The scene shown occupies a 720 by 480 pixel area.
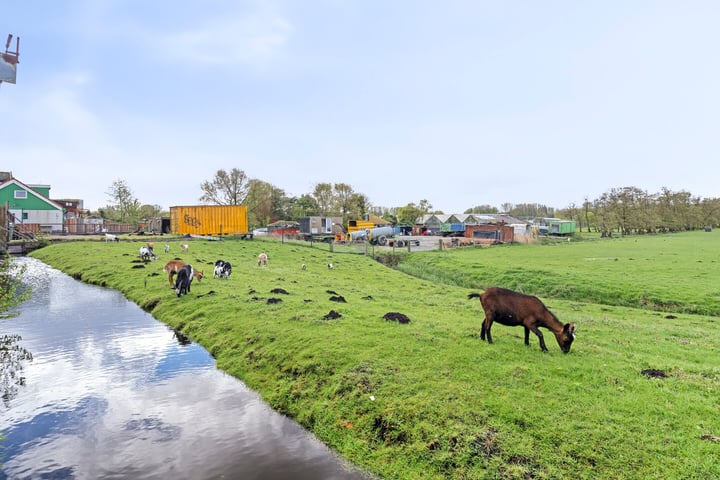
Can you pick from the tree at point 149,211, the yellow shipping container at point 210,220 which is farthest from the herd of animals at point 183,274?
the tree at point 149,211

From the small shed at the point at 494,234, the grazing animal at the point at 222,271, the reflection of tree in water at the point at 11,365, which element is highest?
the small shed at the point at 494,234

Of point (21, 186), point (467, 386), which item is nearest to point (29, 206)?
point (21, 186)

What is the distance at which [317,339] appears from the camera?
47.2ft

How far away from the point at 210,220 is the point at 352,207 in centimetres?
6735

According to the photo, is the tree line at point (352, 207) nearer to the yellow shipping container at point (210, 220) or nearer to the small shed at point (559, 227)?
the small shed at point (559, 227)

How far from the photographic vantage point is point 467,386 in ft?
33.9

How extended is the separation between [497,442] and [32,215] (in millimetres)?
93184

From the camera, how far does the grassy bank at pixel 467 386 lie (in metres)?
7.98

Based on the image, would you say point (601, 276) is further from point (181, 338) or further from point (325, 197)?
point (325, 197)

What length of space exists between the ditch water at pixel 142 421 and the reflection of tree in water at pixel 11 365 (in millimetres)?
213

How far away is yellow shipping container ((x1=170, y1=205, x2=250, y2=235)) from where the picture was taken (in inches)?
2643

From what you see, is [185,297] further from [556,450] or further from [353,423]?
[556,450]

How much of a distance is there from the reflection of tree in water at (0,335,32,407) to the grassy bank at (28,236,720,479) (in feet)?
19.1

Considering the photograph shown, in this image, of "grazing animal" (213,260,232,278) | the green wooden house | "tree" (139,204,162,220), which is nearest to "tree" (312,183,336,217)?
"tree" (139,204,162,220)
